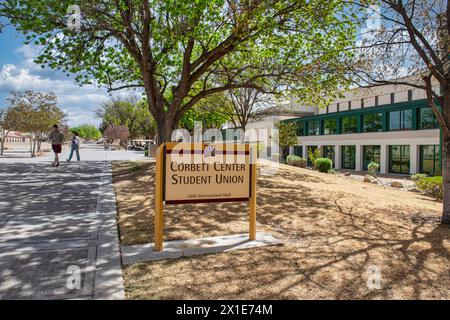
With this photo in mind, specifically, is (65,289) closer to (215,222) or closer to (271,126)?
(215,222)

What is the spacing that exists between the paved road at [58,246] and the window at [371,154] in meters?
30.3

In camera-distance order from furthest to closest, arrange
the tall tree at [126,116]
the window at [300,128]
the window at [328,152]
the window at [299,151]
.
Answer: the tall tree at [126,116]
the window at [299,151]
the window at [300,128]
the window at [328,152]

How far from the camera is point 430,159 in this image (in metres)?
28.0

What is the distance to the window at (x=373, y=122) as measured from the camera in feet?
109

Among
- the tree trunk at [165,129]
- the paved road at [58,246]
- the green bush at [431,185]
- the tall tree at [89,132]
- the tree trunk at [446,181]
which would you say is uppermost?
the tall tree at [89,132]

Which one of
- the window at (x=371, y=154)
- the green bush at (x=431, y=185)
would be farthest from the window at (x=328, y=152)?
the green bush at (x=431, y=185)

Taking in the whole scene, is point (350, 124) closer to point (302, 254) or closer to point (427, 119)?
point (427, 119)

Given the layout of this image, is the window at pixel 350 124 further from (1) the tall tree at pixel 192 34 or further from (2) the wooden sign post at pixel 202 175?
(2) the wooden sign post at pixel 202 175

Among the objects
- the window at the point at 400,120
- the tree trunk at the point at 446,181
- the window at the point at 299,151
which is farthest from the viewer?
the window at the point at 299,151

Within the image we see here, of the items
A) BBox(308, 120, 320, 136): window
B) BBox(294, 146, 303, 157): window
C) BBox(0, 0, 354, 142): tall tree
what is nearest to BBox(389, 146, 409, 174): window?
BBox(308, 120, 320, 136): window

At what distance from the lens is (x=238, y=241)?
5156mm

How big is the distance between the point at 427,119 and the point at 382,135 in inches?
181
